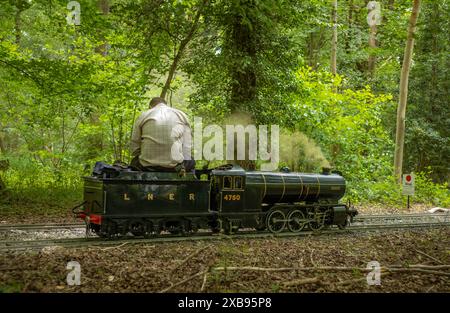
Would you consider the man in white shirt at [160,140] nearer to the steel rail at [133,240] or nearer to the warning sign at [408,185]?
the steel rail at [133,240]

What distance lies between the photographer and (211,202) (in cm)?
1005

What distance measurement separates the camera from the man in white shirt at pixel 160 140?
8.91m

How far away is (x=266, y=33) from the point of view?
1337 cm

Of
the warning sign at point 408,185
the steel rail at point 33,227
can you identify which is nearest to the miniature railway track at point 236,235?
the steel rail at point 33,227

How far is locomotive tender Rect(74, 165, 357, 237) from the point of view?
28.3 feet

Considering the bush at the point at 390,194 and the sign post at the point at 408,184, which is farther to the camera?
the bush at the point at 390,194

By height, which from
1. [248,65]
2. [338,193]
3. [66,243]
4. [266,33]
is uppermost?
[266,33]

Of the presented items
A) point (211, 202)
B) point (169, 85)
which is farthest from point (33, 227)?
point (169, 85)

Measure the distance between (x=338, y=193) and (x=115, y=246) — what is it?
6.22m

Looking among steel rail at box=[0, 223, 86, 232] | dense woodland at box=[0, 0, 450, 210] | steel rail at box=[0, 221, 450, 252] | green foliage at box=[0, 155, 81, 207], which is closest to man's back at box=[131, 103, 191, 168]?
steel rail at box=[0, 221, 450, 252]
